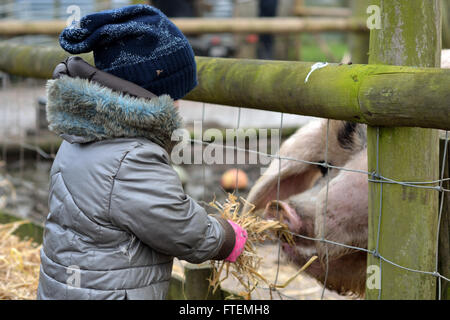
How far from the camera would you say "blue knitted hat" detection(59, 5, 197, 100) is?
1.76 metres

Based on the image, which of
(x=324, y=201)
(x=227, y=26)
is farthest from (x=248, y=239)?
(x=227, y=26)

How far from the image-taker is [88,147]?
71.5 inches

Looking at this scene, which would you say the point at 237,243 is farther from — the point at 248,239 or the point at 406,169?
the point at 406,169

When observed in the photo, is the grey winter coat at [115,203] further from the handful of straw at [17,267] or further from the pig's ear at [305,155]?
the handful of straw at [17,267]

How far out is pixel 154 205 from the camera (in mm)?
1664

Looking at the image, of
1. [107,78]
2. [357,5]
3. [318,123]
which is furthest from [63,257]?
[357,5]

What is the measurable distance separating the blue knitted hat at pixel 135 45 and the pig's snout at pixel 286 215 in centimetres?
84

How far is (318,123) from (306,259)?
67cm

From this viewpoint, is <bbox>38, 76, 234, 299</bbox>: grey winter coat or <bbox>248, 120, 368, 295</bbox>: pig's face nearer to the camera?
<bbox>38, 76, 234, 299</bbox>: grey winter coat

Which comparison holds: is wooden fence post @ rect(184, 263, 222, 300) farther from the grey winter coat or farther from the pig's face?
the grey winter coat

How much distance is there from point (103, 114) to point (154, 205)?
0.98 feet

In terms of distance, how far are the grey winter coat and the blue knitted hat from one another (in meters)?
0.09

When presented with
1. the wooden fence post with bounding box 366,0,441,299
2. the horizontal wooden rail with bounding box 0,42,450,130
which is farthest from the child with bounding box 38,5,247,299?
the wooden fence post with bounding box 366,0,441,299

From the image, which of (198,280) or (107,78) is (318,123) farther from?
(107,78)
